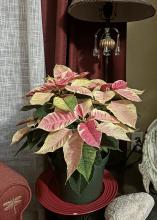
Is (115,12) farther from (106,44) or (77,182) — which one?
(77,182)

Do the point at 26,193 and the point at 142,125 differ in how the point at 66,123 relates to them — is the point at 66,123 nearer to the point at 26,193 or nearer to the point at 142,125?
the point at 26,193

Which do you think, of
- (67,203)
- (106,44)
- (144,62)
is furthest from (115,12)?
(67,203)

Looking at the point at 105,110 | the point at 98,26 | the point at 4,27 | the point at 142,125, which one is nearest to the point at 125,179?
the point at 142,125

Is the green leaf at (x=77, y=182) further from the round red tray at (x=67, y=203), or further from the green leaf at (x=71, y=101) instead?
the green leaf at (x=71, y=101)

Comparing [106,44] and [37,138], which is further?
[106,44]

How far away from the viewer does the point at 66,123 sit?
92 centimetres

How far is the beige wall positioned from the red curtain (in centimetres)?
18

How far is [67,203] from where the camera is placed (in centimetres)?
104

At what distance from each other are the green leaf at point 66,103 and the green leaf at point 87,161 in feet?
0.49

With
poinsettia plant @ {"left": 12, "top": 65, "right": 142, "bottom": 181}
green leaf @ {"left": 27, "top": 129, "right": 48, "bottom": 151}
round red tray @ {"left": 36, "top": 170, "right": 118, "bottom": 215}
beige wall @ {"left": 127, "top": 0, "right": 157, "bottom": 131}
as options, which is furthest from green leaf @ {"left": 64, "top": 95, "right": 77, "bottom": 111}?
beige wall @ {"left": 127, "top": 0, "right": 157, "bottom": 131}

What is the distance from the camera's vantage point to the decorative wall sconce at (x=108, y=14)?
128 cm

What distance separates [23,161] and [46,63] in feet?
1.81

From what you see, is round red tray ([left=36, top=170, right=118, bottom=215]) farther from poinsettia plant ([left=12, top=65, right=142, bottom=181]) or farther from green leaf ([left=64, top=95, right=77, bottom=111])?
green leaf ([left=64, top=95, right=77, bottom=111])

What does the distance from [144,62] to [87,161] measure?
925 millimetres
